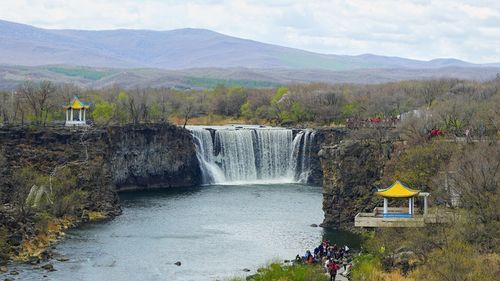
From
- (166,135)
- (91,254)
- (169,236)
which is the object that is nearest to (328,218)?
(169,236)

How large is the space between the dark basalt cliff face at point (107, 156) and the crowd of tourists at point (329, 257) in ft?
99.0

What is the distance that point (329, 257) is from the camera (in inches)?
2867

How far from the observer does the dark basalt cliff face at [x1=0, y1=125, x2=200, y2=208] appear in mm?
104312

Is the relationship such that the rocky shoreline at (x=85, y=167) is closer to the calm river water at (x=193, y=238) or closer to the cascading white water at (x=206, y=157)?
the cascading white water at (x=206, y=157)

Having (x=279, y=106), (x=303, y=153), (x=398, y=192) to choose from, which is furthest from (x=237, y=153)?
(x=398, y=192)

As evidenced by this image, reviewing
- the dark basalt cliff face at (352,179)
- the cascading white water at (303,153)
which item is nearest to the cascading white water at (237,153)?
the cascading white water at (303,153)

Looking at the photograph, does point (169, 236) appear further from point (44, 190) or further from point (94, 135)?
point (94, 135)

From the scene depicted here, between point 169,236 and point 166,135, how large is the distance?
42892 millimetres

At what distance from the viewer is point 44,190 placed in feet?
314

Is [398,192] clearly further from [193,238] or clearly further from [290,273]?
[193,238]

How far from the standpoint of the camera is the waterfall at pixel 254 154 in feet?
439

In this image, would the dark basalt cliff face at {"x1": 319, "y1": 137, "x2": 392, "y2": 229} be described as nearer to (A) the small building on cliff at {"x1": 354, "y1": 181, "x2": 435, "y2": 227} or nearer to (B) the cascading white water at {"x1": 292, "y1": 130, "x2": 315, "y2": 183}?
(A) the small building on cliff at {"x1": 354, "y1": 181, "x2": 435, "y2": 227}

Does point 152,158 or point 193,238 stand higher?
point 152,158

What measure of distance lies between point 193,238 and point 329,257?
56.1 feet
